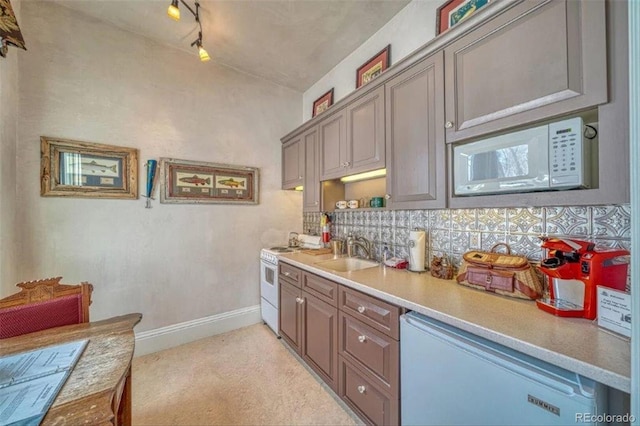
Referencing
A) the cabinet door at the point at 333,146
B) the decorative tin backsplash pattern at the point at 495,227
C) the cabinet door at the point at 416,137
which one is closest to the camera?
the decorative tin backsplash pattern at the point at 495,227

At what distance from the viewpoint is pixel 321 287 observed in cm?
177

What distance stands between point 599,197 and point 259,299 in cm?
293

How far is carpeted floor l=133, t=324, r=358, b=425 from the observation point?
1560mm

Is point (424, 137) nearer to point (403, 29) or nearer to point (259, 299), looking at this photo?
point (403, 29)

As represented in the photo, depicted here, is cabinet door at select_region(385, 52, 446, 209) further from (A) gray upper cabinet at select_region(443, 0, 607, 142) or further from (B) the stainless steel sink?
(B) the stainless steel sink

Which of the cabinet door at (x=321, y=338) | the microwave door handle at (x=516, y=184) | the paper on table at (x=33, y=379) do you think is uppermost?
the microwave door handle at (x=516, y=184)

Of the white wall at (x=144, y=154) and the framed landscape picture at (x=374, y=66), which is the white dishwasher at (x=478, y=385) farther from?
the white wall at (x=144, y=154)

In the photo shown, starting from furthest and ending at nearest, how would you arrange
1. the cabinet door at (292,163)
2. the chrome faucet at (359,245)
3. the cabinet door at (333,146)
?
1. the cabinet door at (292,163)
2. the chrome faucet at (359,245)
3. the cabinet door at (333,146)

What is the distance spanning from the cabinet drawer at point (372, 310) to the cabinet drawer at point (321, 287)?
3.0 inches

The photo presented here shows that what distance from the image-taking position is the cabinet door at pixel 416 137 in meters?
1.37

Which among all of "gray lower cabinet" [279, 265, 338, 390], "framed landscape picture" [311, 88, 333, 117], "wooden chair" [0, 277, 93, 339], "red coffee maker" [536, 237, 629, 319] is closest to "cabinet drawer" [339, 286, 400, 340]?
"gray lower cabinet" [279, 265, 338, 390]

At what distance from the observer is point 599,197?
87cm

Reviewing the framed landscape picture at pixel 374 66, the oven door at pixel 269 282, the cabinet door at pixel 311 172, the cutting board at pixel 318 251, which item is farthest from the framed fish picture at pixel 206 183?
the framed landscape picture at pixel 374 66

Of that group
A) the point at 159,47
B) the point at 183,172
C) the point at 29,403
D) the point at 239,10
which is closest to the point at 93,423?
the point at 29,403
